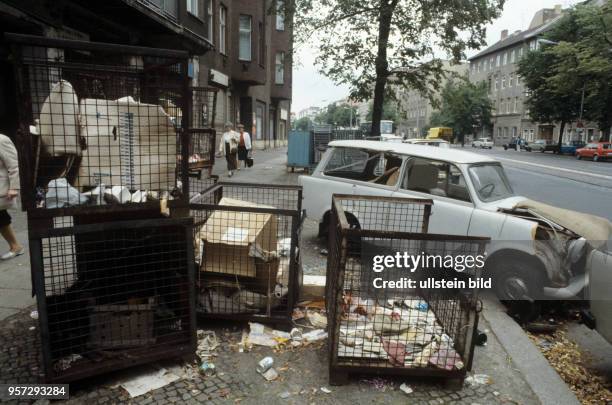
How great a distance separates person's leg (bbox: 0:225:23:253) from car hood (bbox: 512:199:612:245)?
20.0 feet

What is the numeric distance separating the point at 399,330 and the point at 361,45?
46.9 ft

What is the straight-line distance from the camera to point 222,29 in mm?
22141

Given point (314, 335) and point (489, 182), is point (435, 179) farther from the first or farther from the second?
point (314, 335)

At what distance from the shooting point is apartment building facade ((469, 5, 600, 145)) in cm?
6575

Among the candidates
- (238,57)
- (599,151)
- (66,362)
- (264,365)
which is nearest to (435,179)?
(264,365)

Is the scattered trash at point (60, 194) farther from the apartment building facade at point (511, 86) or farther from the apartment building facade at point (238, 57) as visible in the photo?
the apartment building facade at point (511, 86)

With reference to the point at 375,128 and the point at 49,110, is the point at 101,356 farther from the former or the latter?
the point at 375,128

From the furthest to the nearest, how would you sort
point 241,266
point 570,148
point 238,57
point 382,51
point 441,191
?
1. point 570,148
2. point 238,57
3. point 382,51
4. point 441,191
5. point 241,266

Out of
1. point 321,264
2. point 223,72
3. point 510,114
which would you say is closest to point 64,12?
point 321,264

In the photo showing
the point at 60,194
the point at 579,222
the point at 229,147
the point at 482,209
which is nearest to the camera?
the point at 60,194

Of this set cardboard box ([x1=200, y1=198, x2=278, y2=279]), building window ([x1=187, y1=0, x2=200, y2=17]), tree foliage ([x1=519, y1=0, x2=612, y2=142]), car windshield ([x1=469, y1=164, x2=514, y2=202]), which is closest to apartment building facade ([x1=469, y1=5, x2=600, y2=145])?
tree foliage ([x1=519, y1=0, x2=612, y2=142])

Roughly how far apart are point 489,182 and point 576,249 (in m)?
1.40

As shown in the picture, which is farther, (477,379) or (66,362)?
(477,379)

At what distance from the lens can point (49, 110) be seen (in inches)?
106
